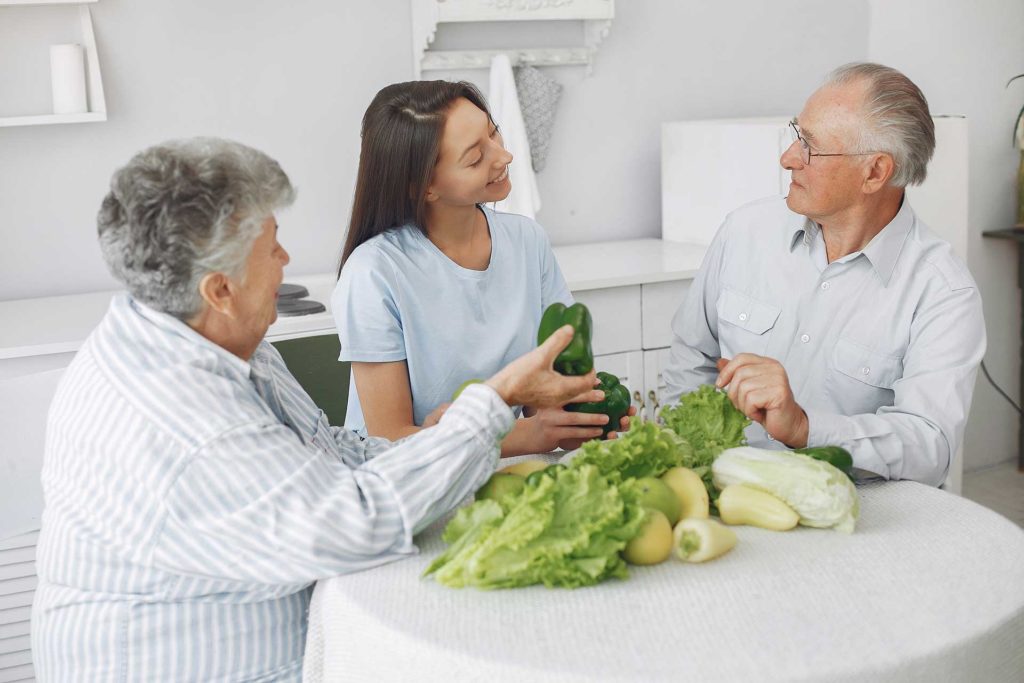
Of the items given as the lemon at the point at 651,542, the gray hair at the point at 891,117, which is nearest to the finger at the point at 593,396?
the lemon at the point at 651,542

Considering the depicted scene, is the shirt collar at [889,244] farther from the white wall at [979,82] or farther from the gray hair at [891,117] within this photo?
the white wall at [979,82]

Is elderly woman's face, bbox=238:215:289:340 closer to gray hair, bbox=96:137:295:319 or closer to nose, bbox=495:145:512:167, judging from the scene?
gray hair, bbox=96:137:295:319

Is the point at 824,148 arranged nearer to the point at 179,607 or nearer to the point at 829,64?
the point at 179,607

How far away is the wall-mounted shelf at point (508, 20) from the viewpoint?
3.37 meters

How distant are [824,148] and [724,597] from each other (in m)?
1.10

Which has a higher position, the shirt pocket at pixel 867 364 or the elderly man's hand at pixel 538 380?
the elderly man's hand at pixel 538 380

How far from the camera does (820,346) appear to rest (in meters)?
2.11

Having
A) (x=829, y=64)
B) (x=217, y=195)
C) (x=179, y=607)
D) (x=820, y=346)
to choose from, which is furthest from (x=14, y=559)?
(x=829, y=64)

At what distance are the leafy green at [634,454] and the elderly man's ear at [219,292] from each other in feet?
1.63

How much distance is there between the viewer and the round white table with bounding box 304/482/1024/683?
1.14m

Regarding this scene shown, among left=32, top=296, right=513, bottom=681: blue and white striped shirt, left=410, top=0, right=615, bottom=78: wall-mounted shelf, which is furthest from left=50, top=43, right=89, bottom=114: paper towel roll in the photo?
left=32, top=296, right=513, bottom=681: blue and white striped shirt

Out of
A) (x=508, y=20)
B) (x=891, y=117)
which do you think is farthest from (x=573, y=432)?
(x=508, y=20)

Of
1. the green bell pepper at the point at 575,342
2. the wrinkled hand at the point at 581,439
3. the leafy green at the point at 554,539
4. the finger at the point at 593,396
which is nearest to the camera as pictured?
the leafy green at the point at 554,539

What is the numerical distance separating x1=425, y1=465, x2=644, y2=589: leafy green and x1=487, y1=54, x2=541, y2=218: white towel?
2198 millimetres
